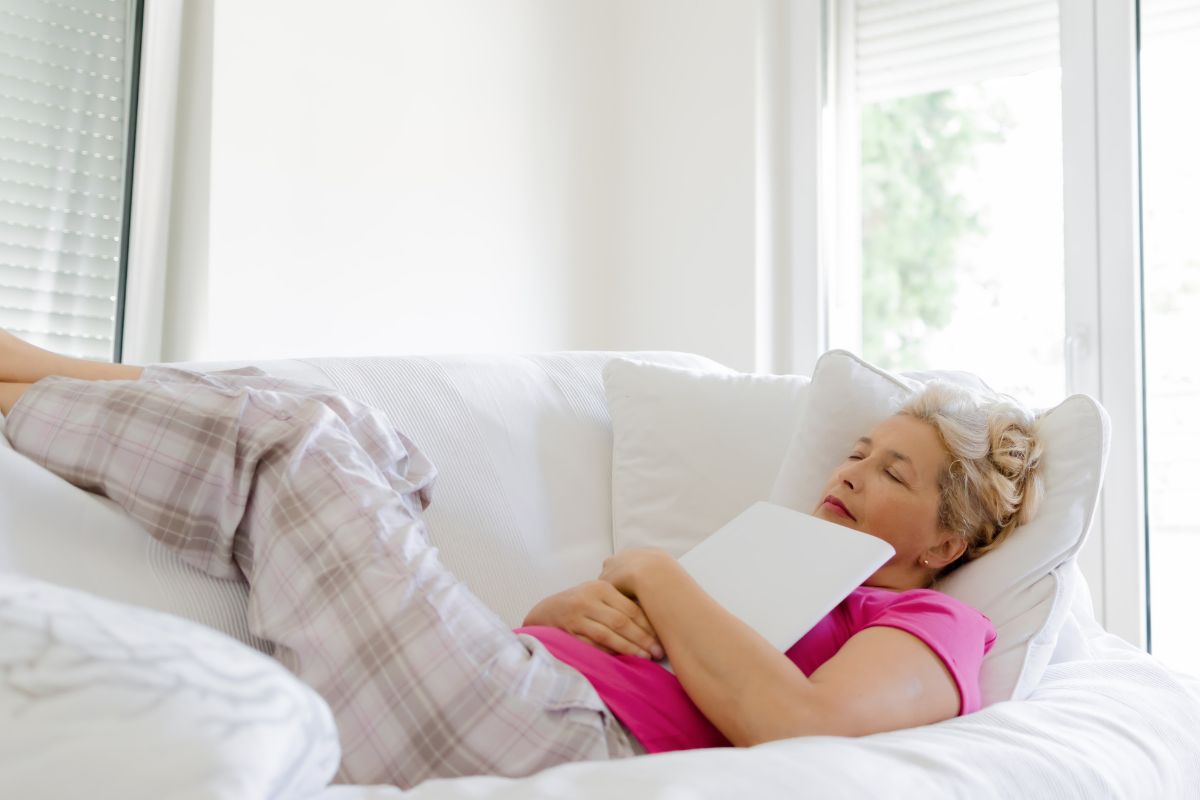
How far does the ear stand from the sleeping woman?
0.08 ft

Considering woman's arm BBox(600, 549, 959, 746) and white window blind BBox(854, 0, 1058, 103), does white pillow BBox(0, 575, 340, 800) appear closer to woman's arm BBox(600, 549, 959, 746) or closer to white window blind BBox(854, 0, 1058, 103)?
woman's arm BBox(600, 549, 959, 746)

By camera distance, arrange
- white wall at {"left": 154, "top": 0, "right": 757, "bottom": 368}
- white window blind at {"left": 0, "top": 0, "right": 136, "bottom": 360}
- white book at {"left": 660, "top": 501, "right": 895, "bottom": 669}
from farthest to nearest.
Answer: white wall at {"left": 154, "top": 0, "right": 757, "bottom": 368}, white window blind at {"left": 0, "top": 0, "right": 136, "bottom": 360}, white book at {"left": 660, "top": 501, "right": 895, "bottom": 669}

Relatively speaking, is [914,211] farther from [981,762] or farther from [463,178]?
[981,762]

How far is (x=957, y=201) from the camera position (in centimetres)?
299

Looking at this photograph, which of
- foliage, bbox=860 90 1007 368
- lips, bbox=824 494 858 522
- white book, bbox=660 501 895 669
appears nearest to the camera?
white book, bbox=660 501 895 669

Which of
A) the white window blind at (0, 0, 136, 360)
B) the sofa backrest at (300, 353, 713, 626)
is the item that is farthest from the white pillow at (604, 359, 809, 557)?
the white window blind at (0, 0, 136, 360)

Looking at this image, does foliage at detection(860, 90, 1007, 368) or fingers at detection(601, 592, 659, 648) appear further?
foliage at detection(860, 90, 1007, 368)

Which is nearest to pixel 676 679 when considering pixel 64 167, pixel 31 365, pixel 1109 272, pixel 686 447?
pixel 686 447

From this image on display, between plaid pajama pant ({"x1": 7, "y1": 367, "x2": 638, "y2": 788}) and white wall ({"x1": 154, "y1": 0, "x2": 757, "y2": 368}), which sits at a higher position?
white wall ({"x1": 154, "y1": 0, "x2": 757, "y2": 368})

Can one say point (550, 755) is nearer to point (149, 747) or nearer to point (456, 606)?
point (456, 606)

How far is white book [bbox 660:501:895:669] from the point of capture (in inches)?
46.9

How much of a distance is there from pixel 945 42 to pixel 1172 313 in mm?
946

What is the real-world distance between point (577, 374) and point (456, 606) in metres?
0.79

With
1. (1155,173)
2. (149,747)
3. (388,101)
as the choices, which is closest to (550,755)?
(149,747)
